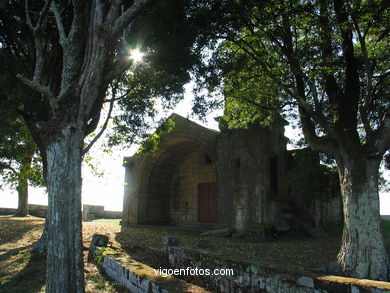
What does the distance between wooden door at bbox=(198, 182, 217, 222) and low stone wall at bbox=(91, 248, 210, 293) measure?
1112 centimetres

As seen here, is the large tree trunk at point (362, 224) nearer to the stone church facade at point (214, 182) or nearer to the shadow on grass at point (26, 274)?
the stone church facade at point (214, 182)

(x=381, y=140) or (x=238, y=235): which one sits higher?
(x=381, y=140)

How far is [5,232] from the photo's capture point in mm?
12336

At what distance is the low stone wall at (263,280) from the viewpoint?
12.4ft

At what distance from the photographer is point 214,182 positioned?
58.6 ft

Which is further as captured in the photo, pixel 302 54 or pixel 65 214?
pixel 302 54

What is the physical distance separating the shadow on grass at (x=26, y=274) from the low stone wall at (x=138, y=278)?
4.34 feet

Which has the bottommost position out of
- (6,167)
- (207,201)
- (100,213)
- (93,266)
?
(100,213)

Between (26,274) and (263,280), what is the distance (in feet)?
16.7

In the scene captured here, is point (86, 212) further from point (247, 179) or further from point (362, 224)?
point (362, 224)

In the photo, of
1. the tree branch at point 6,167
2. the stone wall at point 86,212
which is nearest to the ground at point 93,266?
the tree branch at point 6,167

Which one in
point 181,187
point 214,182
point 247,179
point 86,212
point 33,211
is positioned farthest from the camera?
point 33,211

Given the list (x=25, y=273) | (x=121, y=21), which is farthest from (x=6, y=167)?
(x=121, y=21)

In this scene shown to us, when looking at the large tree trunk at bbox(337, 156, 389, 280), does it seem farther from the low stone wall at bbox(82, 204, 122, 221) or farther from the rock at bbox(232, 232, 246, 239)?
the low stone wall at bbox(82, 204, 122, 221)
